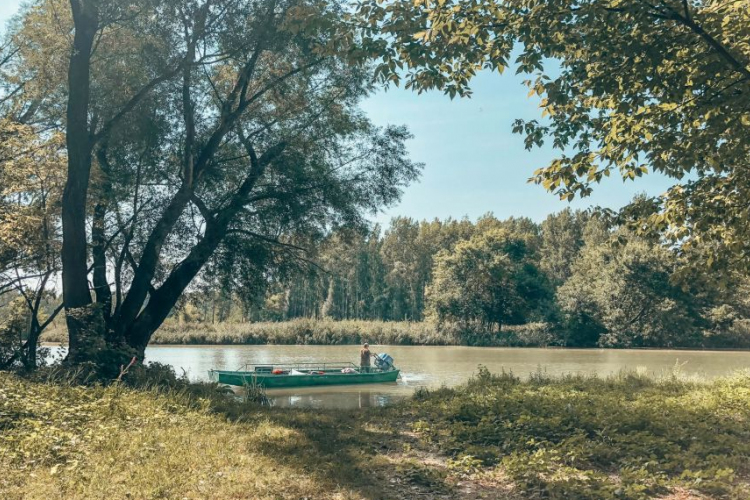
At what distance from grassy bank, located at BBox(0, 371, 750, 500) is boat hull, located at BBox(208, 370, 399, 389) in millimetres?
8966

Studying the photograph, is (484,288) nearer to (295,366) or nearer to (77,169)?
(295,366)

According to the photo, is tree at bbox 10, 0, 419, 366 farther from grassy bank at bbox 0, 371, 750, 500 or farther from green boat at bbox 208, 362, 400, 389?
green boat at bbox 208, 362, 400, 389

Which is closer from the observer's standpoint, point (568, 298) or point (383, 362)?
point (383, 362)

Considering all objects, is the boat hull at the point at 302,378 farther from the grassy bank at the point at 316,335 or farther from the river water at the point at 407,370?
the grassy bank at the point at 316,335

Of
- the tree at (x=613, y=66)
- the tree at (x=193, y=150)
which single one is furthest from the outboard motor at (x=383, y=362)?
the tree at (x=613, y=66)

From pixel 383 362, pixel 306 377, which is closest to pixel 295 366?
pixel 383 362

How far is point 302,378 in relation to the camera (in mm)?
18750

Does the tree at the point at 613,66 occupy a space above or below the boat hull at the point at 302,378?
above

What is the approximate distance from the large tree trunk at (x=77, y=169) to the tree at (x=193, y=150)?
0.02 metres

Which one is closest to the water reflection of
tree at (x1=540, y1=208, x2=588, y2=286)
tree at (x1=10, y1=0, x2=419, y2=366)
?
tree at (x1=10, y1=0, x2=419, y2=366)

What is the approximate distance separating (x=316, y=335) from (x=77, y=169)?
34.4 m

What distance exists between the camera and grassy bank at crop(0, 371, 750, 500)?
16.5 feet

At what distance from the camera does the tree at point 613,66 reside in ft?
18.0

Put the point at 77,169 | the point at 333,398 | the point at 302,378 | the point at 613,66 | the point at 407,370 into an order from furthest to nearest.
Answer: the point at 407,370 → the point at 302,378 → the point at 333,398 → the point at 77,169 → the point at 613,66
